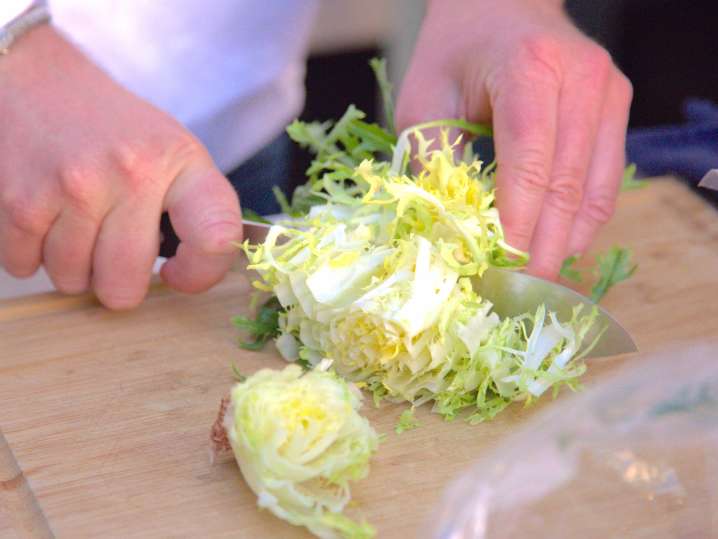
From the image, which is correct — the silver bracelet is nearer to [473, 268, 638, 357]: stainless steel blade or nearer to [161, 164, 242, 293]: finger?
[161, 164, 242, 293]: finger

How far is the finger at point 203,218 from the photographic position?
1.49 meters

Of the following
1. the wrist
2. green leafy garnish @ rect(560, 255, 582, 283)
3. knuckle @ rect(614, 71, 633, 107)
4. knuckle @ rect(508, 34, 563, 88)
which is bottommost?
green leafy garnish @ rect(560, 255, 582, 283)

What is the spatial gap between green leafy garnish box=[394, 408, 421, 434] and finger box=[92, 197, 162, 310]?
0.47m

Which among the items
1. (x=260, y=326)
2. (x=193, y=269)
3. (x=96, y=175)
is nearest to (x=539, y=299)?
(x=260, y=326)

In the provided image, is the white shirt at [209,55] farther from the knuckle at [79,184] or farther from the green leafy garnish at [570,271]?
the green leafy garnish at [570,271]


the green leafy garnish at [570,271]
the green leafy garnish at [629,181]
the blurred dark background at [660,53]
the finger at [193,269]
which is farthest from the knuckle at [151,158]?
the blurred dark background at [660,53]

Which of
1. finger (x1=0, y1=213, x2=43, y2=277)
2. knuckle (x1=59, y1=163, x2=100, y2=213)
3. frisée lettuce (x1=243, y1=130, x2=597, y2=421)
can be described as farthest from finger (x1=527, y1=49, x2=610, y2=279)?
finger (x1=0, y1=213, x2=43, y2=277)

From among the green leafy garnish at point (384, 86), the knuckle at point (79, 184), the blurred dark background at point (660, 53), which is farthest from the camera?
the blurred dark background at point (660, 53)

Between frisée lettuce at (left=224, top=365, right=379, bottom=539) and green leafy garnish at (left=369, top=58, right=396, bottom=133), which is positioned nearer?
frisée lettuce at (left=224, top=365, right=379, bottom=539)

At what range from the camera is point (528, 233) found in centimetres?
151

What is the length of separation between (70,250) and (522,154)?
0.68 metres

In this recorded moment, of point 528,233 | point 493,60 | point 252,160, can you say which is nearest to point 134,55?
point 252,160

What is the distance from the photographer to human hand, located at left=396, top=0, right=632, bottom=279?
4.96 ft

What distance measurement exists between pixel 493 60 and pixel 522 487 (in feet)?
2.77
